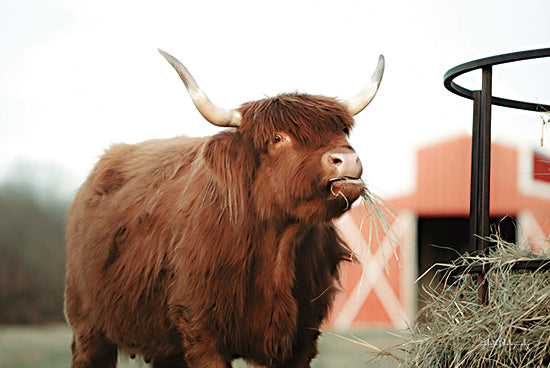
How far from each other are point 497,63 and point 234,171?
1.70 m

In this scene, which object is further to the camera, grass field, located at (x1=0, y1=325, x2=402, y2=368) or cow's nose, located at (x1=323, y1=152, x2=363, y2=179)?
grass field, located at (x1=0, y1=325, x2=402, y2=368)

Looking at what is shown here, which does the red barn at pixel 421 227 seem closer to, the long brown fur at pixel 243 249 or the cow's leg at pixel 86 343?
the cow's leg at pixel 86 343

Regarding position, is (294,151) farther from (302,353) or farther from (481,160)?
(302,353)

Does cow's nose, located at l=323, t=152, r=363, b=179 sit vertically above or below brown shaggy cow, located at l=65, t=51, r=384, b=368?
above

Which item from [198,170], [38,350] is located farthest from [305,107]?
[38,350]

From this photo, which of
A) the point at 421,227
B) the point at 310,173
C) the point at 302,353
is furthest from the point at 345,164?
the point at 421,227

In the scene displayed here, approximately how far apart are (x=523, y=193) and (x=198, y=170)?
38.7 feet

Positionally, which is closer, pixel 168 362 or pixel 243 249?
pixel 243 249

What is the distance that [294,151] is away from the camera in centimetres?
363

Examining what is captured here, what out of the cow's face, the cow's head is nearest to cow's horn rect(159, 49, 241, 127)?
the cow's head

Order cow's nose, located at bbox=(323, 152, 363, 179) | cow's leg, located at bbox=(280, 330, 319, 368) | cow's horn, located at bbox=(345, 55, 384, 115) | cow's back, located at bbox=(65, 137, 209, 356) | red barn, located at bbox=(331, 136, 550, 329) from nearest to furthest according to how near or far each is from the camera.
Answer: cow's nose, located at bbox=(323, 152, 363, 179), cow's leg, located at bbox=(280, 330, 319, 368), cow's horn, located at bbox=(345, 55, 384, 115), cow's back, located at bbox=(65, 137, 209, 356), red barn, located at bbox=(331, 136, 550, 329)

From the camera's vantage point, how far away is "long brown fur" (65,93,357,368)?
3.68m

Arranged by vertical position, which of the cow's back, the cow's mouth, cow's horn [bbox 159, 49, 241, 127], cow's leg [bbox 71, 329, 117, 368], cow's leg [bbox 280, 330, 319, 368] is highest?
cow's horn [bbox 159, 49, 241, 127]

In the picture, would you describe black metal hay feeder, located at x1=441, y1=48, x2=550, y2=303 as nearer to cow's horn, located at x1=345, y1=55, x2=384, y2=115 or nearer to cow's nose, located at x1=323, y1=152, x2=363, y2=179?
cow's nose, located at x1=323, y1=152, x2=363, y2=179
